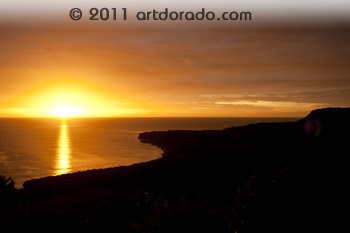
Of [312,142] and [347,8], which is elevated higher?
[347,8]

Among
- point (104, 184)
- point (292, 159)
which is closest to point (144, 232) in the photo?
point (292, 159)

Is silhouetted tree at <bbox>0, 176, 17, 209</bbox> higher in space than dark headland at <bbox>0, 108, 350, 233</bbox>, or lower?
lower

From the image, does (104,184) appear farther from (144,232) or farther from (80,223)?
(144,232)

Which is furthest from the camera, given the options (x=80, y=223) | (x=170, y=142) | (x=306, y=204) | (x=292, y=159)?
(x=170, y=142)

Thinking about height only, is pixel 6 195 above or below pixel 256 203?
below

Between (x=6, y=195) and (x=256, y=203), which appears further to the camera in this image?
(x=6, y=195)

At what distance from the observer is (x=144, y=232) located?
470 inches

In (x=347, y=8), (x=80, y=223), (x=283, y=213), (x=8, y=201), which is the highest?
(x=347, y=8)

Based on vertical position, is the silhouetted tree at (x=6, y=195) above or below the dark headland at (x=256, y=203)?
below

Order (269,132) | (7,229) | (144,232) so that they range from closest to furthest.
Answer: (144,232), (7,229), (269,132)

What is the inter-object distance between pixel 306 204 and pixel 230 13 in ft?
17.1

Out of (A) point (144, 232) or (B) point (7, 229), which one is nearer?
(A) point (144, 232)

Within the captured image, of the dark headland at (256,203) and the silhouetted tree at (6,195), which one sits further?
the silhouetted tree at (6,195)

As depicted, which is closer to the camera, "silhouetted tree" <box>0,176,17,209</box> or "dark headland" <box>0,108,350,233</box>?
"dark headland" <box>0,108,350,233</box>
